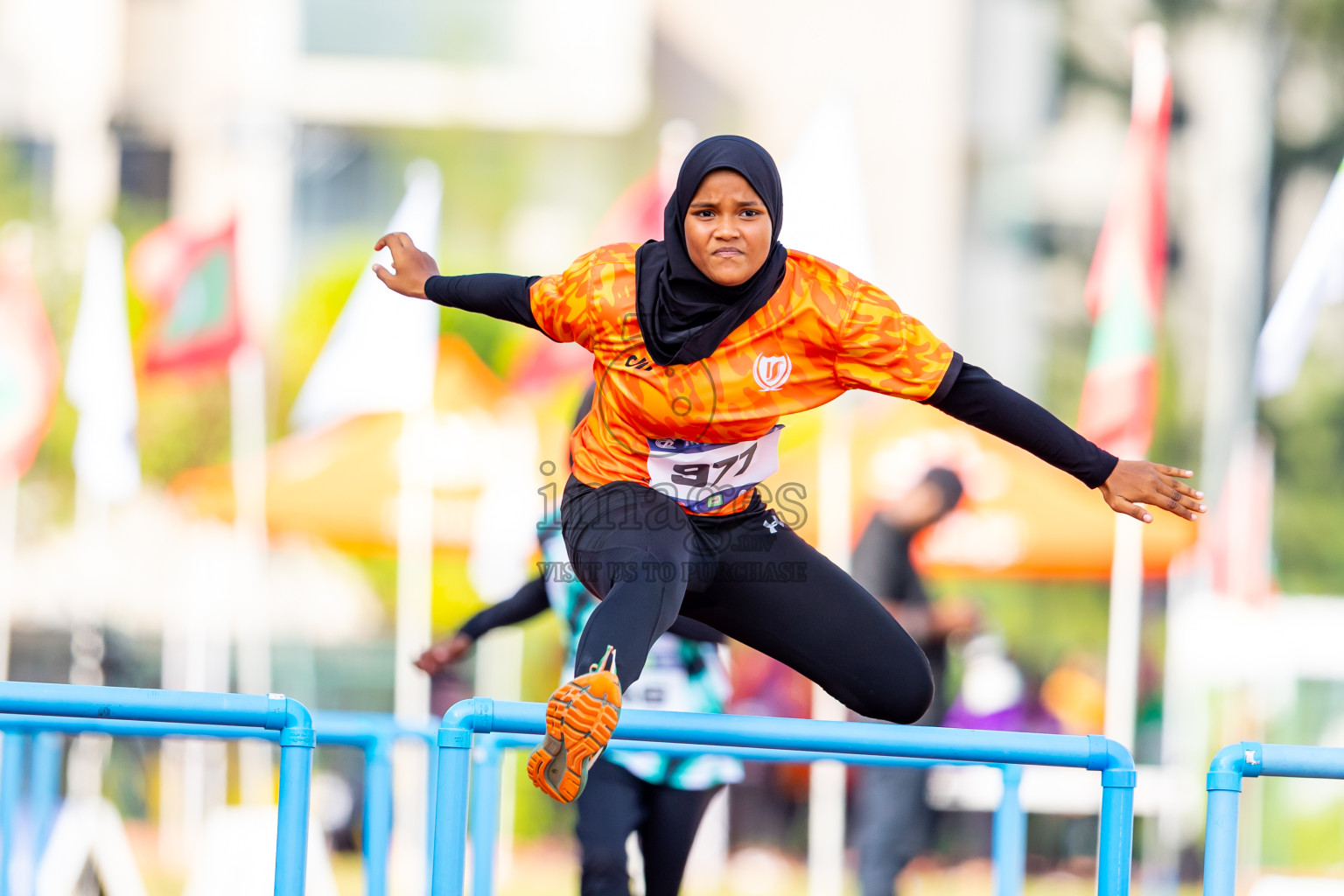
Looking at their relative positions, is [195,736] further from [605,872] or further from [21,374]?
[21,374]

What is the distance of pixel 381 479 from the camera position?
984cm

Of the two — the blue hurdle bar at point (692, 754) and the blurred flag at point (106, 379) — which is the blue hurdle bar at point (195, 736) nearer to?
the blue hurdle bar at point (692, 754)

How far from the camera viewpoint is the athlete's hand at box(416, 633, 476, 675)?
4.38 meters

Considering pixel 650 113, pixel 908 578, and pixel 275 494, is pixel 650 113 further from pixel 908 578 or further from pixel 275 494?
pixel 908 578

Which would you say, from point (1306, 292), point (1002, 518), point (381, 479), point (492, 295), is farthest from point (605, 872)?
point (381, 479)

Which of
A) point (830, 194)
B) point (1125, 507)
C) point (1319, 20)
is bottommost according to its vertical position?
point (1125, 507)

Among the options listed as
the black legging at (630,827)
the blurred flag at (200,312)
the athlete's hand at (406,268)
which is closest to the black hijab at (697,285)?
the athlete's hand at (406,268)

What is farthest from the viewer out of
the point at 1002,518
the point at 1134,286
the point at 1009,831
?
the point at 1002,518

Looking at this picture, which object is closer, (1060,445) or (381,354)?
(1060,445)

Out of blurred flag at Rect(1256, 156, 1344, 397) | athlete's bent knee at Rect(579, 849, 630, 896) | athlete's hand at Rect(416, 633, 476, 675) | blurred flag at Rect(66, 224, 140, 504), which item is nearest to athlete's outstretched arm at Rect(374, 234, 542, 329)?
athlete's hand at Rect(416, 633, 476, 675)

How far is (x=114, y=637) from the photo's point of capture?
1267cm

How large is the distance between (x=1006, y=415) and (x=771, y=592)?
64 cm

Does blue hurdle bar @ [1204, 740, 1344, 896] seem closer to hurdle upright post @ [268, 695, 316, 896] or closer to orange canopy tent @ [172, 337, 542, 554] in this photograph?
hurdle upright post @ [268, 695, 316, 896]

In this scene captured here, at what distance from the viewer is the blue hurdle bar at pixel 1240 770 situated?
2.97m
